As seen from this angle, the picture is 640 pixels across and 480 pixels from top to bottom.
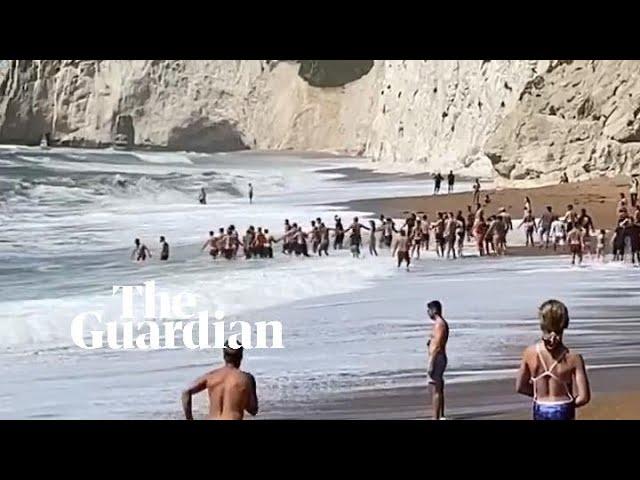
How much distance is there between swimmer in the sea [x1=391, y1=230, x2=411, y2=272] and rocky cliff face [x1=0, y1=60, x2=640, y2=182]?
428 millimetres

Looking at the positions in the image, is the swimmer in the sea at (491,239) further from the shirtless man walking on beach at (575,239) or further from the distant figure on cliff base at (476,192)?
the shirtless man walking on beach at (575,239)

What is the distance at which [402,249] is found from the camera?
5.21 m

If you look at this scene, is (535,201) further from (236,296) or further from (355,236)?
(236,296)

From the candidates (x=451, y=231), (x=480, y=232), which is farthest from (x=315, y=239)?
(x=480, y=232)

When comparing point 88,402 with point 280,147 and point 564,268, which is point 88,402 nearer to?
point 280,147

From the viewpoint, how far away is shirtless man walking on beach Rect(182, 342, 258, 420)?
180 inches

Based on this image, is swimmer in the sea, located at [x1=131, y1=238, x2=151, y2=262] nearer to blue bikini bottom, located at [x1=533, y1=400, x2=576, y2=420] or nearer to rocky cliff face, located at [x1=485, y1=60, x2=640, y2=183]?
rocky cliff face, located at [x1=485, y1=60, x2=640, y2=183]

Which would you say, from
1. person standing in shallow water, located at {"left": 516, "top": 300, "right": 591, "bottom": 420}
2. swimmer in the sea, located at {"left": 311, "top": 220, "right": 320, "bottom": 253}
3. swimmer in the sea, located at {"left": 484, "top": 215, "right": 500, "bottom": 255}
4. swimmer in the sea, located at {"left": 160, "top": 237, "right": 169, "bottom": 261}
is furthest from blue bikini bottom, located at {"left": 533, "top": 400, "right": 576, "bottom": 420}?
swimmer in the sea, located at {"left": 160, "top": 237, "right": 169, "bottom": 261}
